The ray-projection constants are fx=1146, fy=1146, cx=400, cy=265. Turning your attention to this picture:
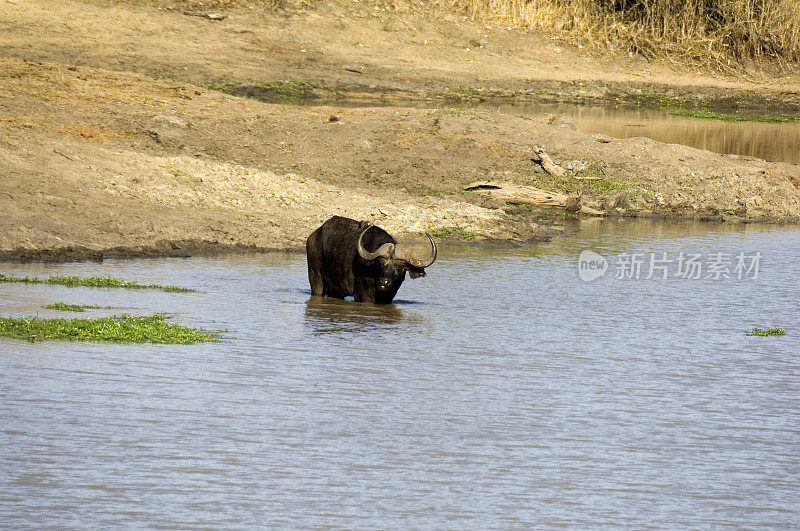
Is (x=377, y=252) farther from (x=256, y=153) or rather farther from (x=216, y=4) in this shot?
(x=216, y=4)

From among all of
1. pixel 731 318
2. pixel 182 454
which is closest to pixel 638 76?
pixel 731 318

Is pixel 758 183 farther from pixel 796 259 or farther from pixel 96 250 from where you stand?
pixel 96 250

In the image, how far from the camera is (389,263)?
12.4 m

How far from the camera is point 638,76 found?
3653 cm

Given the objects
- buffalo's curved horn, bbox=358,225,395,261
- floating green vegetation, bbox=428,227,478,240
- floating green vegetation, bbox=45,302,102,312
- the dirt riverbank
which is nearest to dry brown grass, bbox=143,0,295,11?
the dirt riverbank

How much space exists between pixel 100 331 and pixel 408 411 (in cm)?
306

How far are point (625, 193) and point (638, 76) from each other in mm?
17607

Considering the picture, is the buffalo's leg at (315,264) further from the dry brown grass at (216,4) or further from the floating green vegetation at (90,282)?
the dry brown grass at (216,4)

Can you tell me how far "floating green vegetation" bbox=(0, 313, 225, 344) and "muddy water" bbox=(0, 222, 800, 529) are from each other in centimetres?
23

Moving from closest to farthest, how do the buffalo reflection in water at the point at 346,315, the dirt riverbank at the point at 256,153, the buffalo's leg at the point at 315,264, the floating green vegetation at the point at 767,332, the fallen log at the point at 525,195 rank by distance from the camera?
the buffalo reflection in water at the point at 346,315, the floating green vegetation at the point at 767,332, the buffalo's leg at the point at 315,264, the dirt riverbank at the point at 256,153, the fallen log at the point at 525,195

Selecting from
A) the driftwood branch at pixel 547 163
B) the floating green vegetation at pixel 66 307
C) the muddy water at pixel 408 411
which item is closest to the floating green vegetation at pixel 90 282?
the muddy water at pixel 408 411

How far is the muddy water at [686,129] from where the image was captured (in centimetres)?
2630

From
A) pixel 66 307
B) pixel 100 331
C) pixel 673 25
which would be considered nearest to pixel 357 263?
pixel 66 307

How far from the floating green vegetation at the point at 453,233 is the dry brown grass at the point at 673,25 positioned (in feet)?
68.2
